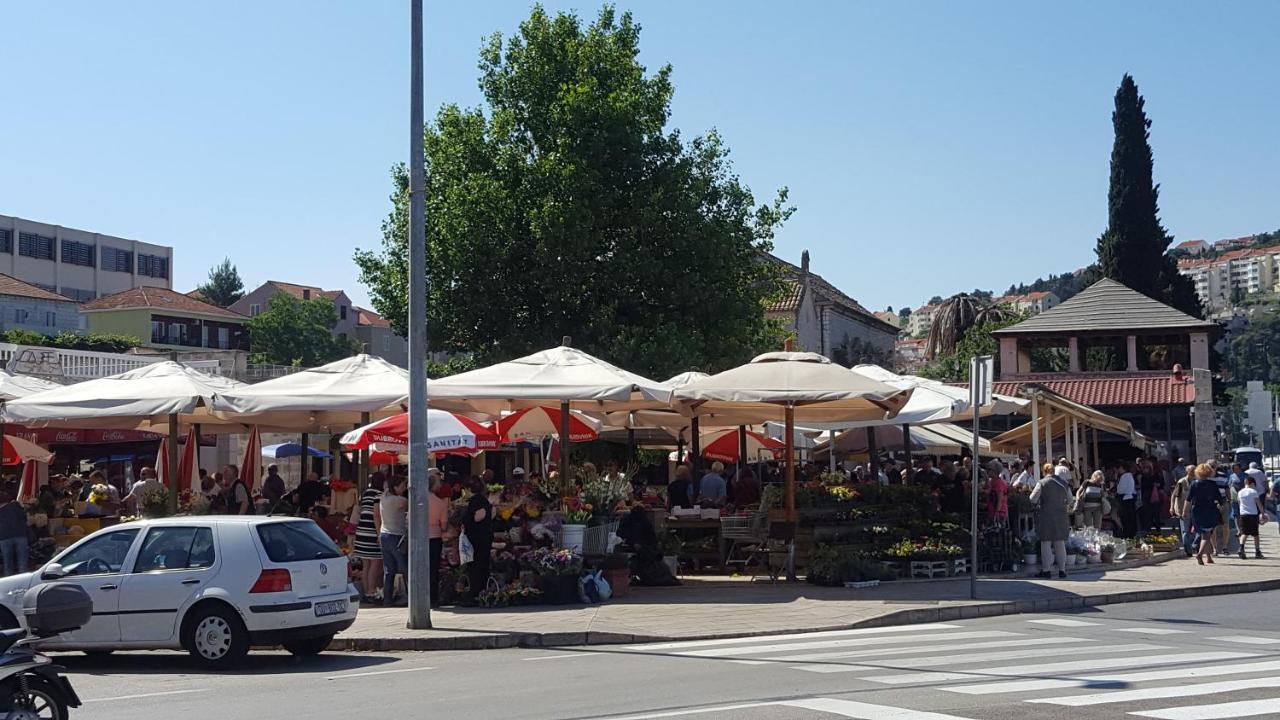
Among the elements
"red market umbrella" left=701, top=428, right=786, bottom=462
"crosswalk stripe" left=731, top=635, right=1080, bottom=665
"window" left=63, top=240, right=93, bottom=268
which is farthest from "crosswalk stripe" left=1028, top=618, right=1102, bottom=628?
"window" left=63, top=240, right=93, bottom=268

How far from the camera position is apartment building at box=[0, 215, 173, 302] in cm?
9138

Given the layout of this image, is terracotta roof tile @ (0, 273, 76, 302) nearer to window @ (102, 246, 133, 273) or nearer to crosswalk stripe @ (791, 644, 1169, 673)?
window @ (102, 246, 133, 273)

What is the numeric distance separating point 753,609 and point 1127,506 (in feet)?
46.0

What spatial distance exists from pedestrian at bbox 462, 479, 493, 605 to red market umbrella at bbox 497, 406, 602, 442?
816 cm

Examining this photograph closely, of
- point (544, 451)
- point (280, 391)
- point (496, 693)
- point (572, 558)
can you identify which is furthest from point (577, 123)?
point (496, 693)

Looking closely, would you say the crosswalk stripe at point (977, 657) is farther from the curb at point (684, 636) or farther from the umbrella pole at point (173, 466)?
the umbrella pole at point (173, 466)

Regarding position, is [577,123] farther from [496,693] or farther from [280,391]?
[496,693]

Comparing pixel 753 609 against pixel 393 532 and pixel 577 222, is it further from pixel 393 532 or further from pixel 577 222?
pixel 577 222

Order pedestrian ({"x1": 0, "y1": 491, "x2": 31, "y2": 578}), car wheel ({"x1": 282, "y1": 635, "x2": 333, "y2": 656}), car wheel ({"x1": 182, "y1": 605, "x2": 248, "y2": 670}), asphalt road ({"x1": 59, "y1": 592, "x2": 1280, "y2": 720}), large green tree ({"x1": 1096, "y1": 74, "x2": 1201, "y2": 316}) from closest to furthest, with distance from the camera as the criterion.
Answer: asphalt road ({"x1": 59, "y1": 592, "x2": 1280, "y2": 720}) → car wheel ({"x1": 182, "y1": 605, "x2": 248, "y2": 670}) → car wheel ({"x1": 282, "y1": 635, "x2": 333, "y2": 656}) → pedestrian ({"x1": 0, "y1": 491, "x2": 31, "y2": 578}) → large green tree ({"x1": 1096, "y1": 74, "x2": 1201, "y2": 316})

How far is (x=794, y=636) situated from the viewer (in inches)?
579

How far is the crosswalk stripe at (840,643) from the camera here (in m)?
13.1

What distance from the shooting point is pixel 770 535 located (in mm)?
19328

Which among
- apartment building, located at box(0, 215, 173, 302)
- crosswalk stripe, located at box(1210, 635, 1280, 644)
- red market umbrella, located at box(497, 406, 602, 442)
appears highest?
apartment building, located at box(0, 215, 173, 302)

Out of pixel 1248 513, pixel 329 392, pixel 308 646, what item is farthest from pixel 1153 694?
pixel 1248 513
